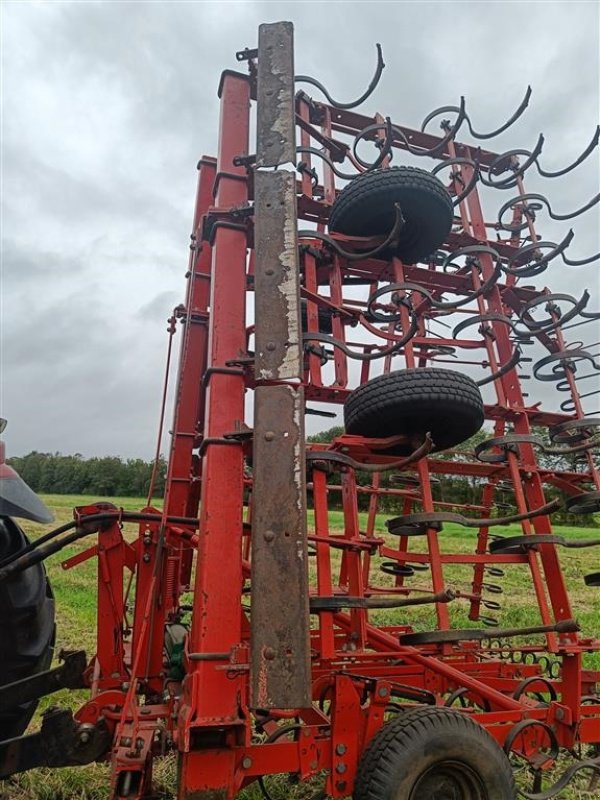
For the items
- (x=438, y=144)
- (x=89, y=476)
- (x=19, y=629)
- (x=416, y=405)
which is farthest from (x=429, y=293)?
(x=89, y=476)

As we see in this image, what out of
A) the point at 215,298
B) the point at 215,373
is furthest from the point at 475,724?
the point at 215,298

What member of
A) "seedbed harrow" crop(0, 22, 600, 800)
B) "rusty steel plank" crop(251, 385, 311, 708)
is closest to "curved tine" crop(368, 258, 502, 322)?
"seedbed harrow" crop(0, 22, 600, 800)

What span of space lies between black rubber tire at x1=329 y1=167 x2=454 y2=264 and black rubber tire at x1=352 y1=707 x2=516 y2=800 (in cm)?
323

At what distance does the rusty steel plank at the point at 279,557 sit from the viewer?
217 centimetres

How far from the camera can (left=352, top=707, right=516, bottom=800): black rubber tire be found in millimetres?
2473

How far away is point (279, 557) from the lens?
2.29m

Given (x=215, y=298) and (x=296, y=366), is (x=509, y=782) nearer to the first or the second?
(x=296, y=366)

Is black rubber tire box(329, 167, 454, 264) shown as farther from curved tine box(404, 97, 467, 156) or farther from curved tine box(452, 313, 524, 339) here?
curved tine box(404, 97, 467, 156)

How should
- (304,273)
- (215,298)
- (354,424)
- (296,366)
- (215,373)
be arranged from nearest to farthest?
(296,366) < (215,373) < (215,298) < (354,424) < (304,273)

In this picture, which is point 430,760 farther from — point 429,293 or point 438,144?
point 438,144

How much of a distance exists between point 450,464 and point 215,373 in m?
1.87

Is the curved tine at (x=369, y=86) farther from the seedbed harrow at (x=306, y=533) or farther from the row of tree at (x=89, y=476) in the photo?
the row of tree at (x=89, y=476)

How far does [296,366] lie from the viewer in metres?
2.56

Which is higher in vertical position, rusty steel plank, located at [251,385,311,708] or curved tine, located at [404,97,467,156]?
curved tine, located at [404,97,467,156]
